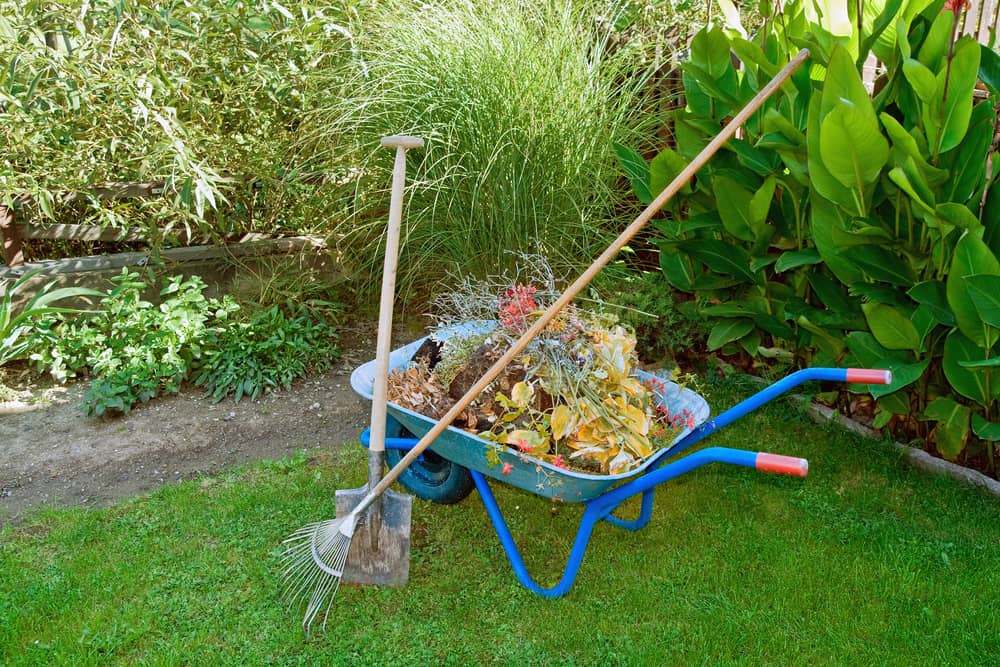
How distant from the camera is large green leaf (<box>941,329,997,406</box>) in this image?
2.65 m

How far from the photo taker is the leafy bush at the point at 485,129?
3713mm

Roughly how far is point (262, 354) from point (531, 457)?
2103 millimetres

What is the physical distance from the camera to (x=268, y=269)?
4480 mm

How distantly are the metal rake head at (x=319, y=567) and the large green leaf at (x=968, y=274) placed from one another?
1.93 m

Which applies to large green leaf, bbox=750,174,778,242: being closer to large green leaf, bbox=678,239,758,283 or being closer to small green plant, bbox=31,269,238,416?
large green leaf, bbox=678,239,758,283

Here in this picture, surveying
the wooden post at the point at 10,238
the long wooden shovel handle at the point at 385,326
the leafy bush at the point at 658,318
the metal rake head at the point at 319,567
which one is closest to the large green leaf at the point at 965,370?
the leafy bush at the point at 658,318

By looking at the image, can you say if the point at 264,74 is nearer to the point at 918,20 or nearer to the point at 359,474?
the point at 359,474

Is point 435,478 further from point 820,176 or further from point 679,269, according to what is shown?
point 820,176

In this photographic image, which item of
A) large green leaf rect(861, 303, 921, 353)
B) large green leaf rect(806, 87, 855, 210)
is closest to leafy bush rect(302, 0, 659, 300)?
large green leaf rect(806, 87, 855, 210)

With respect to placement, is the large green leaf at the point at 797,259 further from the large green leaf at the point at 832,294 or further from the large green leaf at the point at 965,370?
the large green leaf at the point at 965,370

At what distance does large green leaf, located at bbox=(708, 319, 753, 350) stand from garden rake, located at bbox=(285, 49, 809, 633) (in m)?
1.25

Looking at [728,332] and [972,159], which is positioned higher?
[972,159]

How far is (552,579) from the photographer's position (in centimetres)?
257

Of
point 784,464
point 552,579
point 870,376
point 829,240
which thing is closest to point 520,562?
point 552,579
